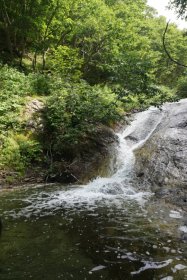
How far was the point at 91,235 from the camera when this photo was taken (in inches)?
234

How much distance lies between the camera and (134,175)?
36.7 feet

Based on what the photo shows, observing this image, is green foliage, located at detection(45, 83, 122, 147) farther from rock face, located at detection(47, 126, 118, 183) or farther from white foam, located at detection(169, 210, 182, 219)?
white foam, located at detection(169, 210, 182, 219)

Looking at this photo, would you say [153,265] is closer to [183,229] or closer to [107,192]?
[183,229]

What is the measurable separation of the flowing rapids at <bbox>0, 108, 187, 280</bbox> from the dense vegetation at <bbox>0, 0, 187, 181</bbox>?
11.2 feet

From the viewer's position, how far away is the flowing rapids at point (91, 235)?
4512 mm

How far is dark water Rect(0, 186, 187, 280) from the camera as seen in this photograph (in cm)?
447

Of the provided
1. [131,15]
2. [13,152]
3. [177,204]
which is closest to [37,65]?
[131,15]

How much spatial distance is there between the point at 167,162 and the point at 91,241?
5921 mm

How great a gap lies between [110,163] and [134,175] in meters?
1.69

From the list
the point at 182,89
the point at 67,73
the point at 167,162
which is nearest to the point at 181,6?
the point at 167,162

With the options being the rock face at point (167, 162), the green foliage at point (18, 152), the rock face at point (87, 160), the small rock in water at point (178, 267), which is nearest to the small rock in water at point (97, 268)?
the small rock in water at point (178, 267)

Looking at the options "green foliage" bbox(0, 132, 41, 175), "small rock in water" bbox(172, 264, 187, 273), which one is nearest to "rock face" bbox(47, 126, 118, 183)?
"green foliage" bbox(0, 132, 41, 175)

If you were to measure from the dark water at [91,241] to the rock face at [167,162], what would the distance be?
118 cm

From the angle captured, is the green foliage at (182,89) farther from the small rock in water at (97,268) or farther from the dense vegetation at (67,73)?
the small rock in water at (97,268)
